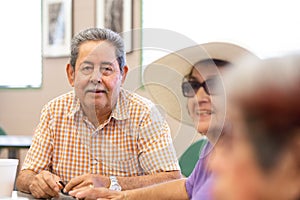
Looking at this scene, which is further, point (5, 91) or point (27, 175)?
point (5, 91)

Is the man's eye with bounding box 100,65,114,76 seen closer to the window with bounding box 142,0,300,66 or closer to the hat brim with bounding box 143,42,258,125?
the window with bounding box 142,0,300,66

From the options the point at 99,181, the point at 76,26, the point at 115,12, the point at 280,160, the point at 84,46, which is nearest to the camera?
the point at 280,160

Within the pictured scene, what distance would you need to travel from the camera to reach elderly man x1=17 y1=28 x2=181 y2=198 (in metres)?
1.94

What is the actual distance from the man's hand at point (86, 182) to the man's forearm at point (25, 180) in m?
0.35

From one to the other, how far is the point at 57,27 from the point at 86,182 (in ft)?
9.71

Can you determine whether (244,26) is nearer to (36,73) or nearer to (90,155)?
(90,155)

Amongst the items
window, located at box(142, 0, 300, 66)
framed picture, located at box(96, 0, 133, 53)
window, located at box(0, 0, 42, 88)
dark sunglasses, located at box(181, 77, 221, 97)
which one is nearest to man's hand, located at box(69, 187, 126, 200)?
dark sunglasses, located at box(181, 77, 221, 97)

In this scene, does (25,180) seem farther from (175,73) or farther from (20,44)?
(20,44)

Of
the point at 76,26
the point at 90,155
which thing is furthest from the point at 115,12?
the point at 90,155

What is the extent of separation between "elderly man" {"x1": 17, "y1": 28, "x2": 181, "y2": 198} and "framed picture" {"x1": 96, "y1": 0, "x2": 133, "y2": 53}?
183 centimetres

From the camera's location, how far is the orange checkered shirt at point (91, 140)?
2.01 meters

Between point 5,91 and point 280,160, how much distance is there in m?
4.83

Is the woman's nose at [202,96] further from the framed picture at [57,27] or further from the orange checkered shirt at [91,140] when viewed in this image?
the framed picture at [57,27]

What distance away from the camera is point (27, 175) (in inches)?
79.7
